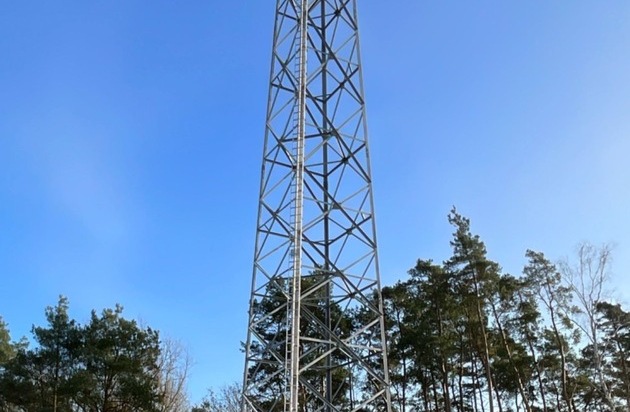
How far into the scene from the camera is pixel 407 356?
2862 cm

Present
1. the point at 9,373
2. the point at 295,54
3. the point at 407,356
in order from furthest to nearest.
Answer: the point at 407,356 < the point at 9,373 < the point at 295,54

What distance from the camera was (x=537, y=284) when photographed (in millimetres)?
26781

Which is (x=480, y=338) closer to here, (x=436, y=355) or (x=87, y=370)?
(x=436, y=355)

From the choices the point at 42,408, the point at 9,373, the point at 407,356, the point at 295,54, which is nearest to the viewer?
the point at 295,54

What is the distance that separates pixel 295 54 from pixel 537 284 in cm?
1787

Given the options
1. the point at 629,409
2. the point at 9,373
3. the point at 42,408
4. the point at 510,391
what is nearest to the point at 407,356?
the point at 510,391

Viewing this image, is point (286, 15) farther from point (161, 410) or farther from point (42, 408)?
point (42, 408)

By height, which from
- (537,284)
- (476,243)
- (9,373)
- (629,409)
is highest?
(476,243)

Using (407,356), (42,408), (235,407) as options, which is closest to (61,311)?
(42,408)

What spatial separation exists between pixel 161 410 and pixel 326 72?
16.6 metres

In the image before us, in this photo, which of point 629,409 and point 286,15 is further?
point 629,409

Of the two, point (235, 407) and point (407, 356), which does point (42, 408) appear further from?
point (407, 356)

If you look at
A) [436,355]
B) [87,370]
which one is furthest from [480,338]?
[87,370]

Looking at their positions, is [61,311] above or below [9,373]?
above
